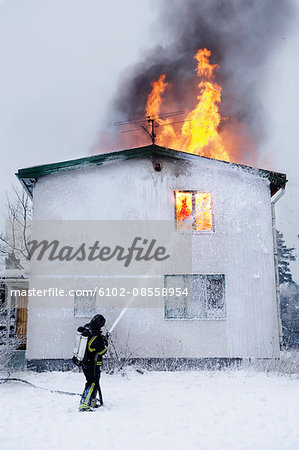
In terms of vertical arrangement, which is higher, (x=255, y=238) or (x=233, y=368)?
(x=255, y=238)

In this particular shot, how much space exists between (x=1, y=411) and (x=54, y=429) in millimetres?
1796

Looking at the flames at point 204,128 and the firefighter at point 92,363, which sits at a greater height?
the flames at point 204,128

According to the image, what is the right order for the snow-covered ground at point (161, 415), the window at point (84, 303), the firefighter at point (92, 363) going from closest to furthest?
the snow-covered ground at point (161, 415) < the firefighter at point (92, 363) < the window at point (84, 303)

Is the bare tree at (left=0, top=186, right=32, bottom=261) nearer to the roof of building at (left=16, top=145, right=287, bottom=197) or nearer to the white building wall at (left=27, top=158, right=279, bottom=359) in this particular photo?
the roof of building at (left=16, top=145, right=287, bottom=197)

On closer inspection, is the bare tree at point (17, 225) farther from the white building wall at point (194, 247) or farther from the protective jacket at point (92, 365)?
the protective jacket at point (92, 365)

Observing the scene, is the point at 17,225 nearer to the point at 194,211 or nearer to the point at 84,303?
the point at 84,303

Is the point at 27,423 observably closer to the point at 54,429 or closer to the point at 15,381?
the point at 54,429

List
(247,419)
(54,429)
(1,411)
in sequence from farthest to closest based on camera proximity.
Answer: (1,411), (247,419), (54,429)

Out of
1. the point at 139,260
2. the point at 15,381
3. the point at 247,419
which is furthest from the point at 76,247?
the point at 247,419

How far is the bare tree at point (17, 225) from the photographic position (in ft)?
92.5

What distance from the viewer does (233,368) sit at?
12.3 metres

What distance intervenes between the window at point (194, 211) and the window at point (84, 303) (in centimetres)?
341

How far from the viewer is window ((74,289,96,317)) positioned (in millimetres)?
12859

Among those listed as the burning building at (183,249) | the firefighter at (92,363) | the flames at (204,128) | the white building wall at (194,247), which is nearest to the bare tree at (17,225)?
the flames at (204,128)
